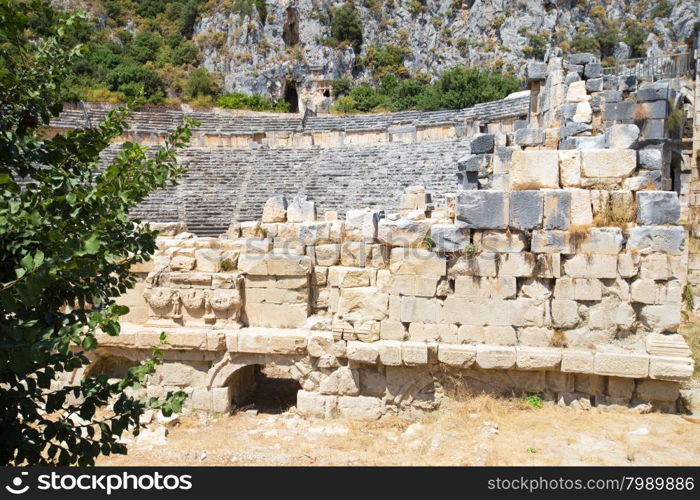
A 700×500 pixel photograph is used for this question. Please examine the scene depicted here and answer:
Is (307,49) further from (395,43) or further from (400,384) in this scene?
(400,384)

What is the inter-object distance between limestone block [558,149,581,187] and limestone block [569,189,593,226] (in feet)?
0.52

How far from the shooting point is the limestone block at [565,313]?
629 centimetres

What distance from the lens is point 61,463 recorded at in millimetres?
3166

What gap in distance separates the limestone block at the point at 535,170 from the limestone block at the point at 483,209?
26 cm

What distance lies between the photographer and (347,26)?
37.7 metres

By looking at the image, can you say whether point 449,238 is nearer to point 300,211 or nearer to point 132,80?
point 300,211

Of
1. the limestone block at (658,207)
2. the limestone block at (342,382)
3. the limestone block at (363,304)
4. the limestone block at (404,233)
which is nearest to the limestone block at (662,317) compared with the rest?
the limestone block at (658,207)

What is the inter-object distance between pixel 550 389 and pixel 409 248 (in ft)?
7.48

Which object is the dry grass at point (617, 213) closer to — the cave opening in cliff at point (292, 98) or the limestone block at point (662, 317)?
the limestone block at point (662, 317)

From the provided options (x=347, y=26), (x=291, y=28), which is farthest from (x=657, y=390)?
(x=291, y=28)

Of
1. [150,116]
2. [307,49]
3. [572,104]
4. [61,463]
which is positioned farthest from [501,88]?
[61,463]

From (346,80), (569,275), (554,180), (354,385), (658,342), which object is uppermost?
(346,80)

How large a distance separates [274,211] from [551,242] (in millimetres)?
3682

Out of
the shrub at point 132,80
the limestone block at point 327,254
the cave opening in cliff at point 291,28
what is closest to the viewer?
the limestone block at point 327,254
